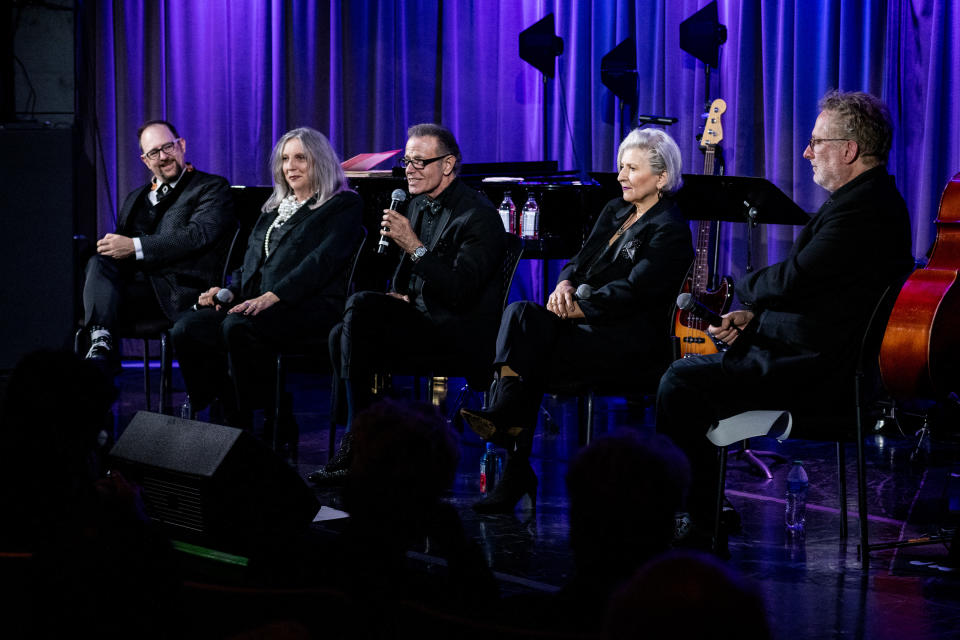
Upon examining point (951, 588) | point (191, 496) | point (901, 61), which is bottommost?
point (951, 588)

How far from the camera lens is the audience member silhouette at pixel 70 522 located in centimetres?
137

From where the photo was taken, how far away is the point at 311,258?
4.34 m

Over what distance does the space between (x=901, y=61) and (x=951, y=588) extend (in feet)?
11.9

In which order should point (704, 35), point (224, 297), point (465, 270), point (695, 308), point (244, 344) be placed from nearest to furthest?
1. point (695, 308)
2. point (465, 270)
3. point (244, 344)
4. point (224, 297)
5. point (704, 35)

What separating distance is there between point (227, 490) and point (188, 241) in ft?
8.88

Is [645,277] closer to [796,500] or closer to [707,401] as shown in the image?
[707,401]

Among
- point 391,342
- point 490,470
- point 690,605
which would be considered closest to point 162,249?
point 391,342

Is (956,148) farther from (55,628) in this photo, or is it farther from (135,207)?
(55,628)

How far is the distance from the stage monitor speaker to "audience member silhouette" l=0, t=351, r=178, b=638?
316 millimetres

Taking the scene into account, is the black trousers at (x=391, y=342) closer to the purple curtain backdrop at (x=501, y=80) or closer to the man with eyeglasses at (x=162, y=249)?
the man with eyeglasses at (x=162, y=249)

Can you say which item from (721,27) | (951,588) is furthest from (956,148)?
→ (951,588)

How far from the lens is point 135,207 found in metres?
5.04

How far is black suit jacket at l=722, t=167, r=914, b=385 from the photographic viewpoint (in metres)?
2.97

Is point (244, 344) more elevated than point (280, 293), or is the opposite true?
point (280, 293)
